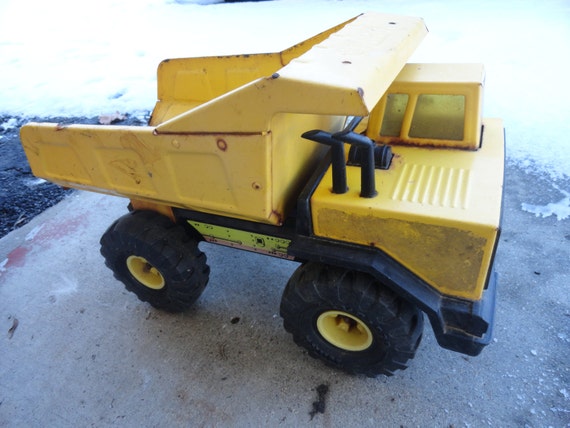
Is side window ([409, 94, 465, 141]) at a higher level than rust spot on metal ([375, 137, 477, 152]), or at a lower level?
higher

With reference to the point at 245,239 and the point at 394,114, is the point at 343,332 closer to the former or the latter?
the point at 245,239

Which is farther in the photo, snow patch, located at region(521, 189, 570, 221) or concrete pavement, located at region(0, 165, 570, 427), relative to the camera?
snow patch, located at region(521, 189, 570, 221)

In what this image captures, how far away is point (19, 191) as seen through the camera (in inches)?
148

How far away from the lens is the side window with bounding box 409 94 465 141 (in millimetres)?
1803

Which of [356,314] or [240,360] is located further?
[240,360]

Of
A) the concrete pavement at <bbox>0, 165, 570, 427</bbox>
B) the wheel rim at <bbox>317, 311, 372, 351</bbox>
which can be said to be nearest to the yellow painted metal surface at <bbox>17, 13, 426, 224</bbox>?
the wheel rim at <bbox>317, 311, 372, 351</bbox>

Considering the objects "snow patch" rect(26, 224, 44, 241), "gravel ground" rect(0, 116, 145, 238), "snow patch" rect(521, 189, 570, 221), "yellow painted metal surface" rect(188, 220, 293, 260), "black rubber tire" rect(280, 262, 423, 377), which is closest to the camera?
"black rubber tire" rect(280, 262, 423, 377)

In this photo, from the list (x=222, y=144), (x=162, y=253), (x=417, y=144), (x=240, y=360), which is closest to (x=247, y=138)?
(x=222, y=144)

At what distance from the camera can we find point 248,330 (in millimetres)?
2354

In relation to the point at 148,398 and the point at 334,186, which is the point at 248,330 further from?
the point at 334,186

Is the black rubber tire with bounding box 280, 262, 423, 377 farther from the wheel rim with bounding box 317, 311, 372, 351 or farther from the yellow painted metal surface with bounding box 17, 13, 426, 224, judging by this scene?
the yellow painted metal surface with bounding box 17, 13, 426, 224

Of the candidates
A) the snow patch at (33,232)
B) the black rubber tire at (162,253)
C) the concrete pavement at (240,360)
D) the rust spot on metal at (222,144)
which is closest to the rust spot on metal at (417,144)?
the rust spot on metal at (222,144)

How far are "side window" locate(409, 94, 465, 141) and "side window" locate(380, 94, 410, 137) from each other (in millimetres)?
60

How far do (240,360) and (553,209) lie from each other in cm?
255
